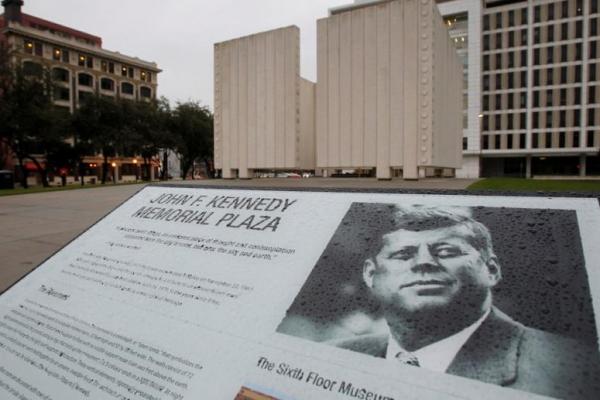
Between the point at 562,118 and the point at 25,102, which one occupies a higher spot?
the point at 562,118

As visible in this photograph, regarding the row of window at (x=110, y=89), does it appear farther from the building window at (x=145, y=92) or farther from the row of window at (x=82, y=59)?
the row of window at (x=82, y=59)

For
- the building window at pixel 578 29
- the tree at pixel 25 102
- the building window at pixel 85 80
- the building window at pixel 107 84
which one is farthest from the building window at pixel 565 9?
the building window at pixel 85 80

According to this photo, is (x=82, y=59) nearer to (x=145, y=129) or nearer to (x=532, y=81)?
(x=145, y=129)

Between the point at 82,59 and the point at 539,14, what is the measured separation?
58981 millimetres

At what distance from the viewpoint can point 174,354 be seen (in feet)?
6.20

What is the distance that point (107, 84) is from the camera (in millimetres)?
58531

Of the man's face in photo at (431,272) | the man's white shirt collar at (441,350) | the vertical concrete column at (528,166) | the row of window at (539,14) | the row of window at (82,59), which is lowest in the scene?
the man's white shirt collar at (441,350)

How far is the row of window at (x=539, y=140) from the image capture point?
47.3 metres

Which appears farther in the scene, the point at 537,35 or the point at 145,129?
the point at 537,35

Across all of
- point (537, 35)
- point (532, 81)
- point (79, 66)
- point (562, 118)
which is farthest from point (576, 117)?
point (79, 66)

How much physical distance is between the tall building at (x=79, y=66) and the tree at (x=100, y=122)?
14081 mm

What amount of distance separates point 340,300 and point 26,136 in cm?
3020

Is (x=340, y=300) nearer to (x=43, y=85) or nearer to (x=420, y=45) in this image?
(x=420, y=45)

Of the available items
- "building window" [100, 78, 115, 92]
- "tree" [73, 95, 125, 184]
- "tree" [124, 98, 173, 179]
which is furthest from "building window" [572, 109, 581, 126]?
"building window" [100, 78, 115, 92]
